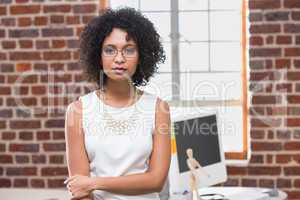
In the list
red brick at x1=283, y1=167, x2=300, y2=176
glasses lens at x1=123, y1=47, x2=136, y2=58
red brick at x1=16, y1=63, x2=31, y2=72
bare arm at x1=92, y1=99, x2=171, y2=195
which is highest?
glasses lens at x1=123, y1=47, x2=136, y2=58

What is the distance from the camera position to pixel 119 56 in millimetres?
1493

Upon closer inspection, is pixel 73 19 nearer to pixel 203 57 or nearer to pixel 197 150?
pixel 203 57

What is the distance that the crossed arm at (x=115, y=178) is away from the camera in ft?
4.85

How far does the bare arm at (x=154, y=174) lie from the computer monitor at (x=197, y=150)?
89 centimetres

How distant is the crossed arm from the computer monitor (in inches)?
35.5

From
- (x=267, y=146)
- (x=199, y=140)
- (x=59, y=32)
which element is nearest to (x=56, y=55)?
(x=59, y=32)

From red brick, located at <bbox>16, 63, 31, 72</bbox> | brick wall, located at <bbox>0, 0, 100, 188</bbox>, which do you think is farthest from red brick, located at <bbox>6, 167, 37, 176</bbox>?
red brick, located at <bbox>16, 63, 31, 72</bbox>

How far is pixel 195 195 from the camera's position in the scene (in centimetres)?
248

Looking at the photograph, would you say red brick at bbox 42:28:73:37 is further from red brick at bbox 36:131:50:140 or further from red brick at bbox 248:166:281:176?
red brick at bbox 248:166:281:176

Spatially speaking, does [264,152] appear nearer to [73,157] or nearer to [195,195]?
[195,195]

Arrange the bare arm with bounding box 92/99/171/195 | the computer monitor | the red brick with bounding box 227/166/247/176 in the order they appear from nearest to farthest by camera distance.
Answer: the bare arm with bounding box 92/99/171/195
the computer monitor
the red brick with bounding box 227/166/247/176

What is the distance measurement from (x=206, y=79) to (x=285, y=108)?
1.88ft

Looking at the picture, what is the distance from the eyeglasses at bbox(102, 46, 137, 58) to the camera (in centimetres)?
152

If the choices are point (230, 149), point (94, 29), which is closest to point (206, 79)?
point (230, 149)
